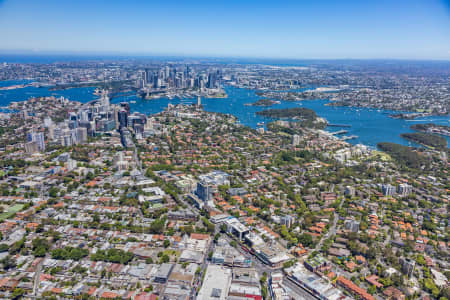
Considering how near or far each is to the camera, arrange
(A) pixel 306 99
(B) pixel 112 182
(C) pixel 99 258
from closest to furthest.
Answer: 1. (C) pixel 99 258
2. (B) pixel 112 182
3. (A) pixel 306 99

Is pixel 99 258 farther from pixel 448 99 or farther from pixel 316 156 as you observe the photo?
pixel 448 99

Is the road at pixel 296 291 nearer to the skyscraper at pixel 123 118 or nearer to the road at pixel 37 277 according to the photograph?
the road at pixel 37 277

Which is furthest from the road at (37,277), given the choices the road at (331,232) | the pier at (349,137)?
the pier at (349,137)

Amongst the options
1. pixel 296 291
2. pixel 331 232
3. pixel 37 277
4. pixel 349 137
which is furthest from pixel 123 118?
pixel 296 291

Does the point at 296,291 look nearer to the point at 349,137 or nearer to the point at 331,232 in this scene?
the point at 331,232

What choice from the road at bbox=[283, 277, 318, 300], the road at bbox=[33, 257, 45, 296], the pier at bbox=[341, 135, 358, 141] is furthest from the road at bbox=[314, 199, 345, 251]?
the pier at bbox=[341, 135, 358, 141]

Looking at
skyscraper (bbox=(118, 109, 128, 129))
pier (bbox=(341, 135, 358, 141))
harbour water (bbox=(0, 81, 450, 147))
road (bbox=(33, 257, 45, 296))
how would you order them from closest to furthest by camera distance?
road (bbox=(33, 257, 45, 296))
pier (bbox=(341, 135, 358, 141))
skyscraper (bbox=(118, 109, 128, 129))
harbour water (bbox=(0, 81, 450, 147))

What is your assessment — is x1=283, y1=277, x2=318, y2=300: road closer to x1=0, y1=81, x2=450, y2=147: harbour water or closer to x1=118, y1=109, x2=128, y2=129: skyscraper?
x1=0, y1=81, x2=450, y2=147: harbour water

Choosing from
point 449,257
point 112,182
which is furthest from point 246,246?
point 112,182
